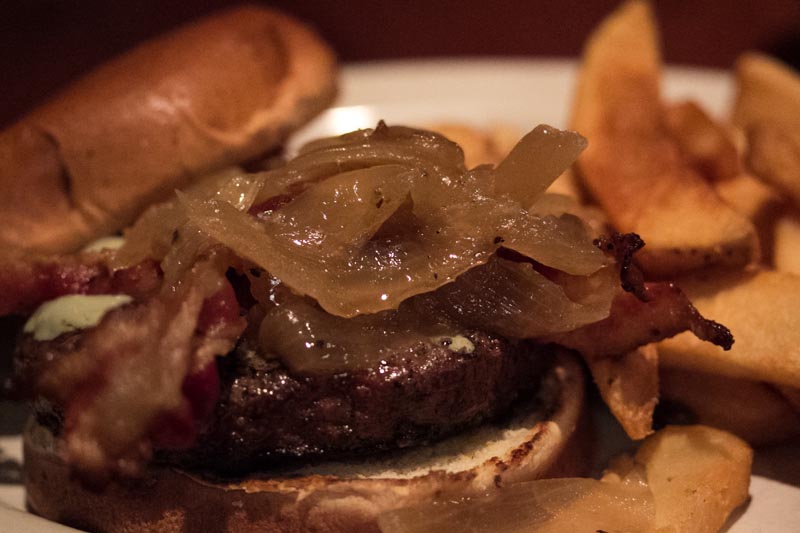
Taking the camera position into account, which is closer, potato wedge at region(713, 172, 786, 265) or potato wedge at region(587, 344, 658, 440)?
potato wedge at region(587, 344, 658, 440)

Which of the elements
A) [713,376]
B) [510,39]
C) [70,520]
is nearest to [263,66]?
[70,520]

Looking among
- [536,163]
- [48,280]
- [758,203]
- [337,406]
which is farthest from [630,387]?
[48,280]

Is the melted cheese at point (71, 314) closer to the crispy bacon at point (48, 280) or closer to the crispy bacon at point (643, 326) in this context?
the crispy bacon at point (48, 280)

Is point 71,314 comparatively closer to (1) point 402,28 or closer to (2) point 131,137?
(2) point 131,137

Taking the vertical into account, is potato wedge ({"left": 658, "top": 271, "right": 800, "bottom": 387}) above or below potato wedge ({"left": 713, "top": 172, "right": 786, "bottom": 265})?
below

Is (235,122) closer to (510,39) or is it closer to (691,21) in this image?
(510,39)

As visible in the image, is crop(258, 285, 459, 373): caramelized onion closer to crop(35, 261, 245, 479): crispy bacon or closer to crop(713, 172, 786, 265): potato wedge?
crop(35, 261, 245, 479): crispy bacon

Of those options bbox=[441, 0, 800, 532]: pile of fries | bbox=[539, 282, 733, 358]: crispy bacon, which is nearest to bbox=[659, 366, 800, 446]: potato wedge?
bbox=[441, 0, 800, 532]: pile of fries
